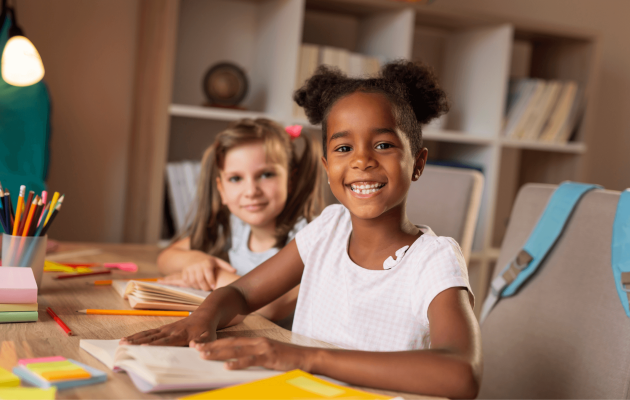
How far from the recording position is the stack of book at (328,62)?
2.07 meters

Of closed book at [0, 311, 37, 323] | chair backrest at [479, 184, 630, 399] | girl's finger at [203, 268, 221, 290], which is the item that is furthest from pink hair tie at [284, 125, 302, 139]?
closed book at [0, 311, 37, 323]

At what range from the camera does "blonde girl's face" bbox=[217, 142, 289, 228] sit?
1.46 m

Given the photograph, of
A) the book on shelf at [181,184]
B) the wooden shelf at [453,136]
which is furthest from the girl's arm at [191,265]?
the wooden shelf at [453,136]

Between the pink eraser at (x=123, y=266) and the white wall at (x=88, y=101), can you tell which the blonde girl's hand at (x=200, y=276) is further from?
the white wall at (x=88, y=101)

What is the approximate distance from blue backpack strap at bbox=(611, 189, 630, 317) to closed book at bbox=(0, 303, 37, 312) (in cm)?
102

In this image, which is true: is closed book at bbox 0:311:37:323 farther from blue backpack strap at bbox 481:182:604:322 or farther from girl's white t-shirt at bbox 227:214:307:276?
blue backpack strap at bbox 481:182:604:322

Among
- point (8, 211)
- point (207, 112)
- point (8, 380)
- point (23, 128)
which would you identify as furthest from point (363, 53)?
point (8, 380)

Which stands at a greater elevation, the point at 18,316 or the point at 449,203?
the point at 449,203

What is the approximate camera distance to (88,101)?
2.09m

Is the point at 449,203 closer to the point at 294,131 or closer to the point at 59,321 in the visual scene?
the point at 294,131

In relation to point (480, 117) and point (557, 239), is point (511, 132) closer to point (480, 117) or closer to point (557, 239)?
point (480, 117)

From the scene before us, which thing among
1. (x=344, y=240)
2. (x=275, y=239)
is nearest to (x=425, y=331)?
(x=344, y=240)

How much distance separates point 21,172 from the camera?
1.67 meters

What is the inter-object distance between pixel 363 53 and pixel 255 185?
44.8 inches
